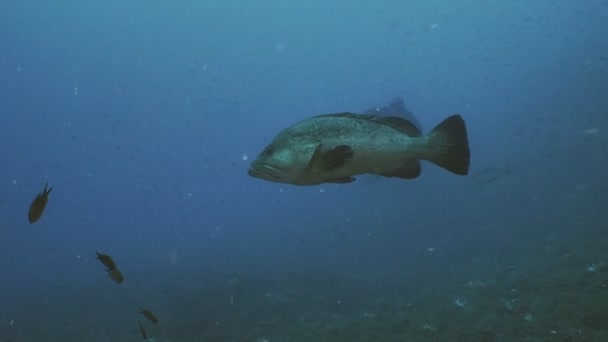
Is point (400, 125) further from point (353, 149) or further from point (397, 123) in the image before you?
point (353, 149)

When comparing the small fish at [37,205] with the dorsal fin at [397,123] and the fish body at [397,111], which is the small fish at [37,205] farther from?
the fish body at [397,111]

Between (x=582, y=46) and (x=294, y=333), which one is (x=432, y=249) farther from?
(x=582, y=46)

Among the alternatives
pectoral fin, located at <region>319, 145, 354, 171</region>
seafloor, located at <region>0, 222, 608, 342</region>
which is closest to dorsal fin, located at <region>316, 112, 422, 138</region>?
pectoral fin, located at <region>319, 145, 354, 171</region>

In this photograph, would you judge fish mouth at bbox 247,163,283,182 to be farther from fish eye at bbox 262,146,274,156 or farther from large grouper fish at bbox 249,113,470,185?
fish eye at bbox 262,146,274,156

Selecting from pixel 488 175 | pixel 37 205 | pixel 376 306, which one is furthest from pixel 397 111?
pixel 37 205

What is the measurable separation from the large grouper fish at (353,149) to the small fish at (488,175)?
21.4 m

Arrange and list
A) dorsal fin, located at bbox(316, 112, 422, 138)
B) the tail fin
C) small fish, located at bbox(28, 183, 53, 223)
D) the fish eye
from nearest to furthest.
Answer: the fish eye → the tail fin → dorsal fin, located at bbox(316, 112, 422, 138) → small fish, located at bbox(28, 183, 53, 223)

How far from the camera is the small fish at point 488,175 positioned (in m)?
23.4

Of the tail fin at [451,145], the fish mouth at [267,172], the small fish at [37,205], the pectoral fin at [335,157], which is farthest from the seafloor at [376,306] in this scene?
the small fish at [37,205]

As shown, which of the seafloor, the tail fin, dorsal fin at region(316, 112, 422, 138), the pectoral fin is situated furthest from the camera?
the seafloor

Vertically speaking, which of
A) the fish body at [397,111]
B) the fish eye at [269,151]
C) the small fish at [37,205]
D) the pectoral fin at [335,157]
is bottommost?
the fish body at [397,111]

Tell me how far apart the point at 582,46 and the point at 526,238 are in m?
37.8

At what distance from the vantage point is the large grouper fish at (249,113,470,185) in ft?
9.94

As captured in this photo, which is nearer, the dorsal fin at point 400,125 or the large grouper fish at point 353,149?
the large grouper fish at point 353,149
